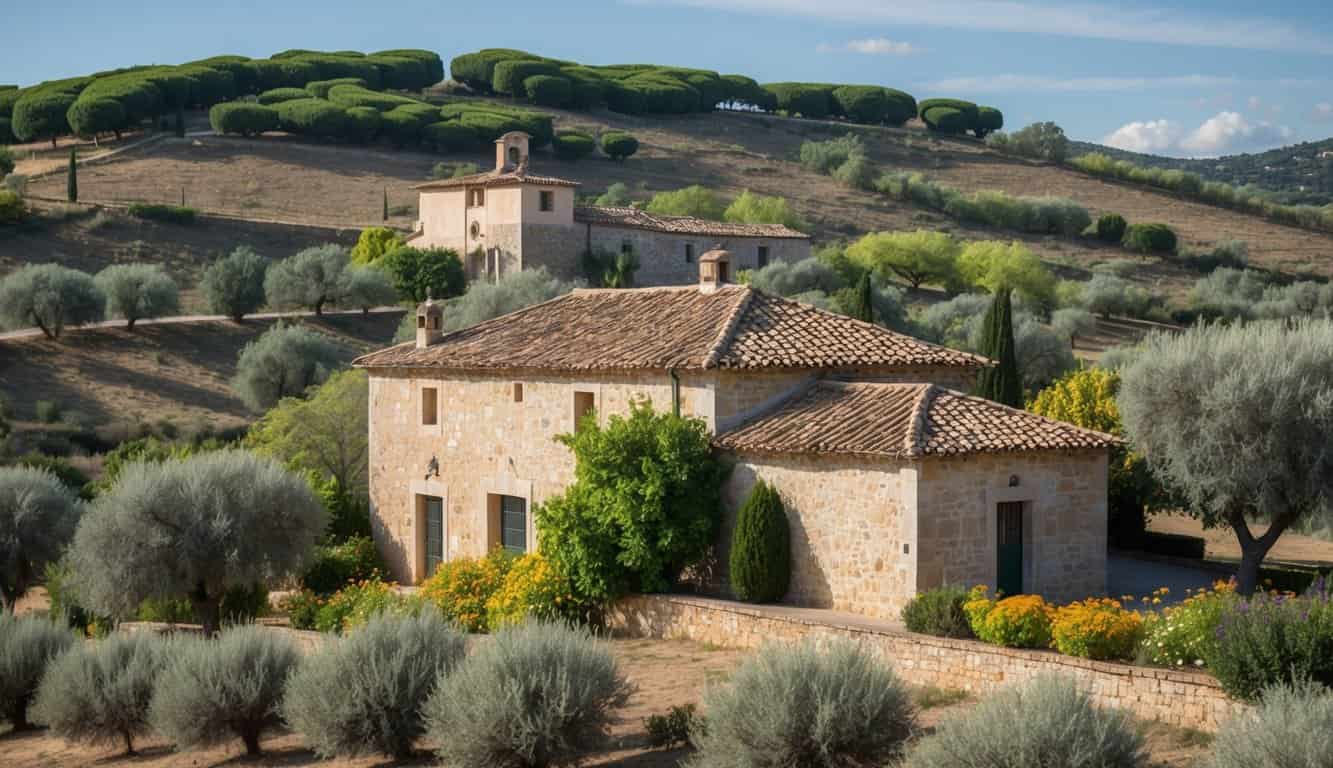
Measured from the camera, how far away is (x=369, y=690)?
15.6m

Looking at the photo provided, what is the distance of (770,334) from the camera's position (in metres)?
22.5

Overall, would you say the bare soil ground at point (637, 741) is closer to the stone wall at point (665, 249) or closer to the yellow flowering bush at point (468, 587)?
the yellow flowering bush at point (468, 587)

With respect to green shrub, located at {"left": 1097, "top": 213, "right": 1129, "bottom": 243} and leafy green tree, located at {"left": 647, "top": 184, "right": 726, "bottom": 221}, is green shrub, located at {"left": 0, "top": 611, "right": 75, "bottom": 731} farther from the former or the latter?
green shrub, located at {"left": 1097, "top": 213, "right": 1129, "bottom": 243}

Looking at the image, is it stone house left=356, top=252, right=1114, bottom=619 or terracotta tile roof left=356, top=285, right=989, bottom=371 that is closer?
stone house left=356, top=252, right=1114, bottom=619

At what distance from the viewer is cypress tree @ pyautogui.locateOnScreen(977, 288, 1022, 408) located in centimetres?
3134

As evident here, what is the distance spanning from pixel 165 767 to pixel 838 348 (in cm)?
1089

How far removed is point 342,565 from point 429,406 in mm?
3133

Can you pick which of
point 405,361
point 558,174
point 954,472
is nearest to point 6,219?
point 558,174

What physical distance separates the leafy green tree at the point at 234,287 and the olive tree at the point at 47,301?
5338 mm

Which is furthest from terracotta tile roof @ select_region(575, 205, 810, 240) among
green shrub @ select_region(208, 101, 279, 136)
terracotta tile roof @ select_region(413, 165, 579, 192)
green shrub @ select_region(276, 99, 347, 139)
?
green shrub @ select_region(208, 101, 279, 136)

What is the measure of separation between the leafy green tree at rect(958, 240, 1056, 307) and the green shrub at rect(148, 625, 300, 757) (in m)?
53.9

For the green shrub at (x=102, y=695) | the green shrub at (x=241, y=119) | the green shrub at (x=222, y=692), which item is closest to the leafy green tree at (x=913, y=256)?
the green shrub at (x=241, y=119)

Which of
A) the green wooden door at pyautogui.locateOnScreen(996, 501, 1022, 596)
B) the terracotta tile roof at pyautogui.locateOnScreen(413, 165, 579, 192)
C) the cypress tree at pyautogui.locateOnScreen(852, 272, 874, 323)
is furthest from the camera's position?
the terracotta tile roof at pyautogui.locateOnScreen(413, 165, 579, 192)

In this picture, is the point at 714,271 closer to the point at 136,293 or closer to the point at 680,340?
the point at 680,340
